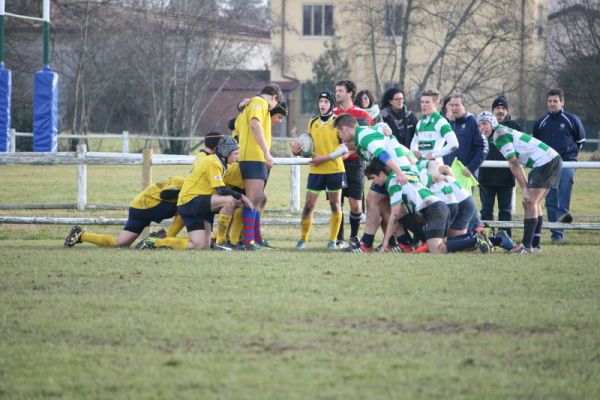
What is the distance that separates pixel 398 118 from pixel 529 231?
248cm

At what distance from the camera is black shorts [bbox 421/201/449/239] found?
11469 mm

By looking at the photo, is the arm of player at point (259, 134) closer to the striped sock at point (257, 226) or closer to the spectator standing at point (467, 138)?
the striped sock at point (257, 226)

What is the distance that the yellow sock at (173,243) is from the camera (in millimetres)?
11953

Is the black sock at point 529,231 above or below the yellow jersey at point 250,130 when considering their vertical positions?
below

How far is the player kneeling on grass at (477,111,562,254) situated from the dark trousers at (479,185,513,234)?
2.12 metres

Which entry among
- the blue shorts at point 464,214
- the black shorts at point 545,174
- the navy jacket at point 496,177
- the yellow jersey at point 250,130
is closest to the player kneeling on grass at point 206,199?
the yellow jersey at point 250,130

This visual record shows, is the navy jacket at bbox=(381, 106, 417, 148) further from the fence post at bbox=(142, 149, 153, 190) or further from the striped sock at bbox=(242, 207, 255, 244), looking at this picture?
the fence post at bbox=(142, 149, 153, 190)

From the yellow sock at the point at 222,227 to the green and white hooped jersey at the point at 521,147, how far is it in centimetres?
335

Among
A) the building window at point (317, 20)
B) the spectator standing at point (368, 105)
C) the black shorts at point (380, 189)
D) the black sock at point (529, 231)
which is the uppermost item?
the building window at point (317, 20)

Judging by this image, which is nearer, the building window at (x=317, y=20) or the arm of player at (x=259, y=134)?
the arm of player at (x=259, y=134)

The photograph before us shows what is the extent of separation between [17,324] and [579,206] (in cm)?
1631

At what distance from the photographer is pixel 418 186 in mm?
11641

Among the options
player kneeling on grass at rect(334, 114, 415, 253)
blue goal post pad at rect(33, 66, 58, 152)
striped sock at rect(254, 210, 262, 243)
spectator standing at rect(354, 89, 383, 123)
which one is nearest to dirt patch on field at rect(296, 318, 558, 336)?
player kneeling on grass at rect(334, 114, 415, 253)

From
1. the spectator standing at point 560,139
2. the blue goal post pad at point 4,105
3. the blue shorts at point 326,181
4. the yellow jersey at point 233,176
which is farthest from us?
the blue goal post pad at point 4,105
